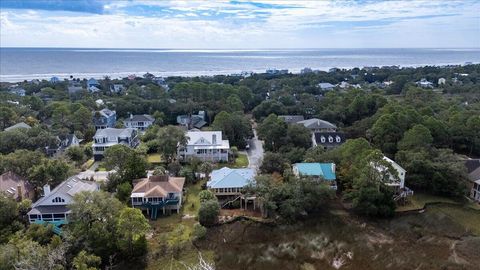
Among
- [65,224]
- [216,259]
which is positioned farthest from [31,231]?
[216,259]

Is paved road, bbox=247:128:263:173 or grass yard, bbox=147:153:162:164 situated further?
grass yard, bbox=147:153:162:164

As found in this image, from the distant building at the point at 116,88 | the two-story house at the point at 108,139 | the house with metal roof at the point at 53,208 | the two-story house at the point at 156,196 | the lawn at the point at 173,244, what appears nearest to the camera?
the lawn at the point at 173,244

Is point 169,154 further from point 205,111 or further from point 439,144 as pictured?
point 439,144

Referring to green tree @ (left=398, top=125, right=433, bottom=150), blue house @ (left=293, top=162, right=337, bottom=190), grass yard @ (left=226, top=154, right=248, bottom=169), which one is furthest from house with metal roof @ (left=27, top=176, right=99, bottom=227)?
green tree @ (left=398, top=125, right=433, bottom=150)

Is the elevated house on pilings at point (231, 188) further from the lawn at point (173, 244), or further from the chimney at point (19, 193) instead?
the chimney at point (19, 193)

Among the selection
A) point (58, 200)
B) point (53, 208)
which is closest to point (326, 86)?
point (58, 200)

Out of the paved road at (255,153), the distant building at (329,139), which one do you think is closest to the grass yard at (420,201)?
the distant building at (329,139)

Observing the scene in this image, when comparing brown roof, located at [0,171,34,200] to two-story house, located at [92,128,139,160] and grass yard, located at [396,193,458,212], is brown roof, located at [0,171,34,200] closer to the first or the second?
two-story house, located at [92,128,139,160]
